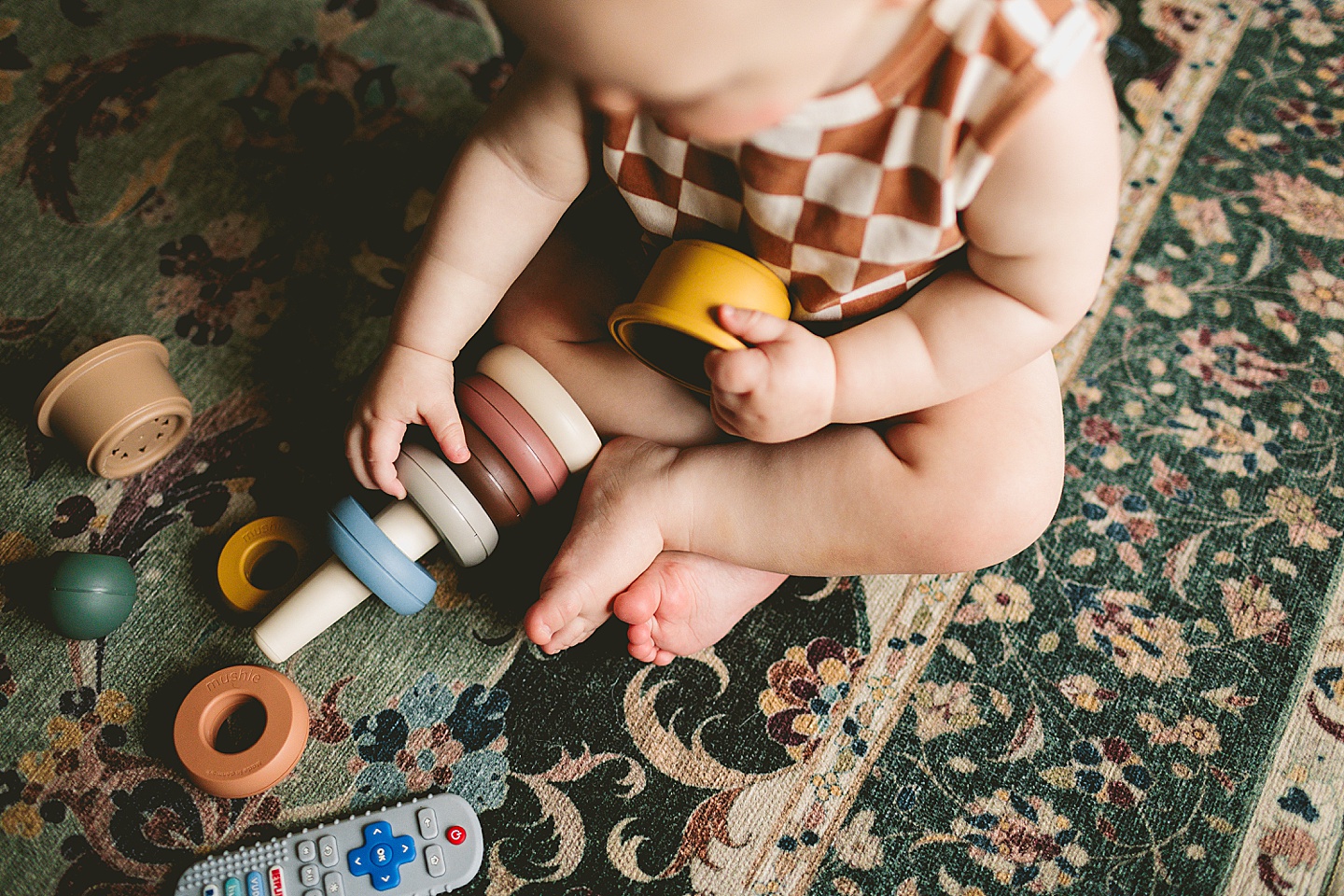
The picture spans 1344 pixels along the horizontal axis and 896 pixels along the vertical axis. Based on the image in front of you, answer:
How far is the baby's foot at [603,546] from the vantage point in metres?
0.65

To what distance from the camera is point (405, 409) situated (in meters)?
0.68

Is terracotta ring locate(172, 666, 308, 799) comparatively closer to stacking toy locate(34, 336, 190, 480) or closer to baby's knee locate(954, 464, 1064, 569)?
stacking toy locate(34, 336, 190, 480)

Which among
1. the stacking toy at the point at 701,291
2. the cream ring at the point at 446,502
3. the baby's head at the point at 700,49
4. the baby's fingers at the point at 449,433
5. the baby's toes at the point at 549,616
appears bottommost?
the baby's toes at the point at 549,616

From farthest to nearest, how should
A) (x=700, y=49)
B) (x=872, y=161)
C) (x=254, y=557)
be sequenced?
(x=254, y=557), (x=872, y=161), (x=700, y=49)

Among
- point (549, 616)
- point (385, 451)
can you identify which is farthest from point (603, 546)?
point (385, 451)

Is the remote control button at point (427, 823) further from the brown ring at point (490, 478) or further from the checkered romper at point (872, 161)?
the checkered romper at point (872, 161)

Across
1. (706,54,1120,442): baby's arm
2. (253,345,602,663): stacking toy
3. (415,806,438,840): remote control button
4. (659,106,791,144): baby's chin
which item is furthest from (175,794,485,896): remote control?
(659,106,791,144): baby's chin

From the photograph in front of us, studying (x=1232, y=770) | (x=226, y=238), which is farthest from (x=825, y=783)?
(x=226, y=238)

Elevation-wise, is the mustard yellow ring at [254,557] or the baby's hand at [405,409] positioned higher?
the baby's hand at [405,409]

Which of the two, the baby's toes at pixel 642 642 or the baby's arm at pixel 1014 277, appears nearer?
the baby's arm at pixel 1014 277

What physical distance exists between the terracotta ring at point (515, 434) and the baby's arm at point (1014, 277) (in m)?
0.21

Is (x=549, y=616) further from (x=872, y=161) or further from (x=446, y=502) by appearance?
(x=872, y=161)

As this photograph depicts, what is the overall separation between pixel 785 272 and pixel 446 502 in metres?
0.28

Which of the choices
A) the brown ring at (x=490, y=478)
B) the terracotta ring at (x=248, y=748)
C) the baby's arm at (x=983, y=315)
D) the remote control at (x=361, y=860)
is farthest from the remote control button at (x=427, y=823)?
the baby's arm at (x=983, y=315)
